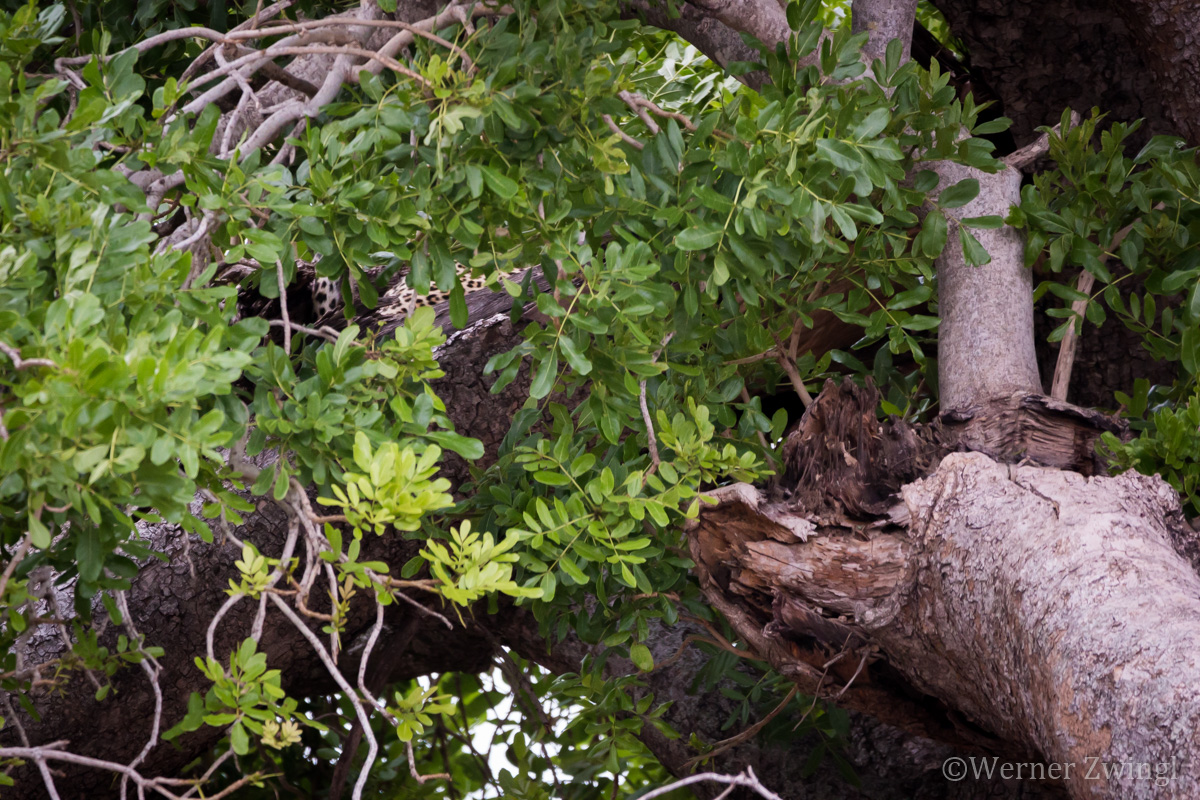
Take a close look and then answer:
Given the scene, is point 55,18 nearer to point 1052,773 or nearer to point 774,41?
point 774,41

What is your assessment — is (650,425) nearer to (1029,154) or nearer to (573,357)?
(573,357)

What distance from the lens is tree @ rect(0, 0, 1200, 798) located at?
1.17 metres

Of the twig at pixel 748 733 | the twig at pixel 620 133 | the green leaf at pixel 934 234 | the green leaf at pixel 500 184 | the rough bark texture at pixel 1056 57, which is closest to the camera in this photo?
the green leaf at pixel 500 184

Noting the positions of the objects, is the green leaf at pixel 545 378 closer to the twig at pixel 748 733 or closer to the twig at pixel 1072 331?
the twig at pixel 748 733

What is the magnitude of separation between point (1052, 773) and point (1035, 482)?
437 mm

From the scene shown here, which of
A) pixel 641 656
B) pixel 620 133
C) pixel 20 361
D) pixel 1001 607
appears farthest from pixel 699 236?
pixel 20 361

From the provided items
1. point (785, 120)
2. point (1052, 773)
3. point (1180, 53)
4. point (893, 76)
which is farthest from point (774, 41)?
point (1052, 773)

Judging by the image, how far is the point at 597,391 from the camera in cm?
170

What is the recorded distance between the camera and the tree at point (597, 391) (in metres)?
1.17

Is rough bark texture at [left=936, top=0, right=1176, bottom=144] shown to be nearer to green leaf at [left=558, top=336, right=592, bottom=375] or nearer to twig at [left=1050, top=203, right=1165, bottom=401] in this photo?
twig at [left=1050, top=203, right=1165, bottom=401]

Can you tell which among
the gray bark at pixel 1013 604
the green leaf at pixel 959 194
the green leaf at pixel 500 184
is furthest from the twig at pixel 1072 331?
the green leaf at pixel 500 184

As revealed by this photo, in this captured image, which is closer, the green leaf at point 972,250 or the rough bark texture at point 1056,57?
the green leaf at point 972,250

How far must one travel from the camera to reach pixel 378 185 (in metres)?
1.52

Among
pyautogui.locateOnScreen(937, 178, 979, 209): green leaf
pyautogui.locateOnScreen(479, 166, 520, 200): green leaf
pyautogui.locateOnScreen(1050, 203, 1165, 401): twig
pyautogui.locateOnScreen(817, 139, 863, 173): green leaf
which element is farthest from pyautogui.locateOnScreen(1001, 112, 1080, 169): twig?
pyautogui.locateOnScreen(479, 166, 520, 200): green leaf
